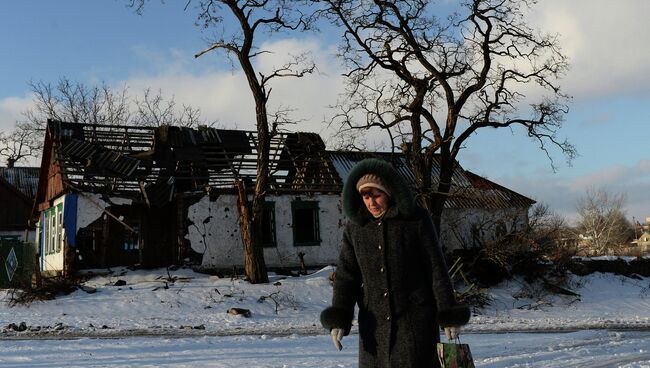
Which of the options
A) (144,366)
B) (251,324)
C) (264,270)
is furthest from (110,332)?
(264,270)

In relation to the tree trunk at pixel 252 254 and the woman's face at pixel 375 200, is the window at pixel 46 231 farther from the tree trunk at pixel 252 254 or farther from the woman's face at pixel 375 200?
the woman's face at pixel 375 200

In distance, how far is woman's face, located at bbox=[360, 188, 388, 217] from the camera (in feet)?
15.4

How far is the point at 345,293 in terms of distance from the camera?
471 cm

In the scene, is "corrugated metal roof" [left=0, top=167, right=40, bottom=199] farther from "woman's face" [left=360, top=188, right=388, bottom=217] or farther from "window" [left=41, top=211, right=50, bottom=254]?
"woman's face" [left=360, top=188, right=388, bottom=217]

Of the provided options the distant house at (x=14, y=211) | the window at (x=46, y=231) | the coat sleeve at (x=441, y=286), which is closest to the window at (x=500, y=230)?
the window at (x=46, y=231)

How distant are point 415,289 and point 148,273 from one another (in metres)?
19.5

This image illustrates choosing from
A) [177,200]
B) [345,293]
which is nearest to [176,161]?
[177,200]

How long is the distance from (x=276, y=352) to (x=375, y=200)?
6.47 m

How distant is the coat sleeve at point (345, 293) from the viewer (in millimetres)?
4658

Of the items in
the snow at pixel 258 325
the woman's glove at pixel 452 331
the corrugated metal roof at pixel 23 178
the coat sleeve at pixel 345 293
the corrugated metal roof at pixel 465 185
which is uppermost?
the corrugated metal roof at pixel 23 178

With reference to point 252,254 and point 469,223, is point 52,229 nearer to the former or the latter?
point 252,254

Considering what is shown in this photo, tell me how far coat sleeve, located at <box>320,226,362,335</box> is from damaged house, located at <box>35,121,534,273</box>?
19.5 m

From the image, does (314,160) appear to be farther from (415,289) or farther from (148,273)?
(415,289)

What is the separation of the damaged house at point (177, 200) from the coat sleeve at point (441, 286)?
19.9 metres
